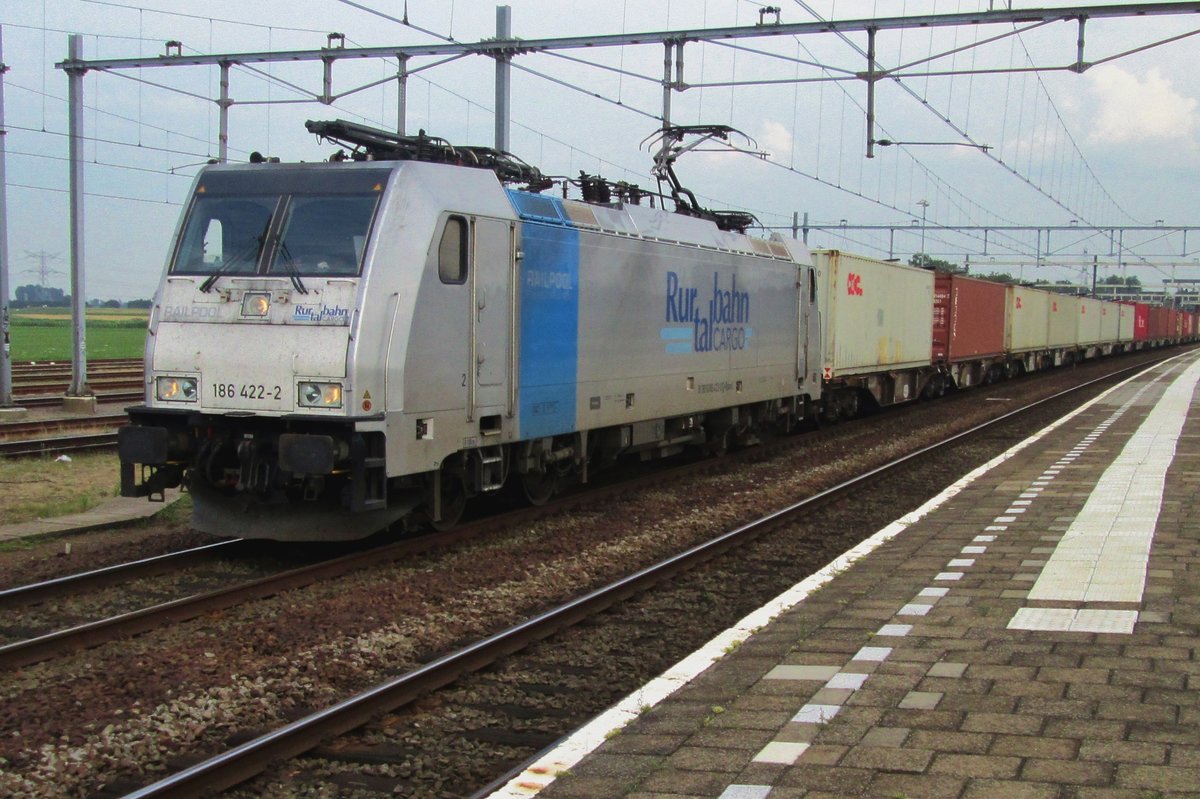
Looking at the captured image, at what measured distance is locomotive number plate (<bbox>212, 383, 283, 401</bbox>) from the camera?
915 centimetres

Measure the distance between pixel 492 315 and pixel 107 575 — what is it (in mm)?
3721

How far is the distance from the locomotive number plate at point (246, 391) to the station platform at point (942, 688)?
4097mm

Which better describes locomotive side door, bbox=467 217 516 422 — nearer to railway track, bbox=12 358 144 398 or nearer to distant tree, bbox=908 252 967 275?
railway track, bbox=12 358 144 398

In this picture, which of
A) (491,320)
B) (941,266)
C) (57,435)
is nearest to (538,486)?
(491,320)

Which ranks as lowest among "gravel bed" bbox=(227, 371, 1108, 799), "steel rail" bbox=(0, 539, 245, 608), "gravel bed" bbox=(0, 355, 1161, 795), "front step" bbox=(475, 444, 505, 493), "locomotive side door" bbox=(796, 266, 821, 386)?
"gravel bed" bbox=(227, 371, 1108, 799)

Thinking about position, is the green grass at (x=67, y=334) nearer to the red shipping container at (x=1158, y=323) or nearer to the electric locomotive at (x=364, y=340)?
the electric locomotive at (x=364, y=340)

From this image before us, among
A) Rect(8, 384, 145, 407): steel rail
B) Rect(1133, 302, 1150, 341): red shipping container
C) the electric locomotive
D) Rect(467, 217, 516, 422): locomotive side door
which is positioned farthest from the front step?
Rect(1133, 302, 1150, 341): red shipping container

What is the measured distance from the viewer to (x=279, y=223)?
9734mm

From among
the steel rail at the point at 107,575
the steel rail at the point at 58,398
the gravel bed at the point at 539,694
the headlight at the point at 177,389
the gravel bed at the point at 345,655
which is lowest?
the gravel bed at the point at 539,694

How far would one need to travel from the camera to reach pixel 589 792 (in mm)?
4602

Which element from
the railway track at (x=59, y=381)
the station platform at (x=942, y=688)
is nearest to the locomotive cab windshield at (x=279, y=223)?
the station platform at (x=942, y=688)

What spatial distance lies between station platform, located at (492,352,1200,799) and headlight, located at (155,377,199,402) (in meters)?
4.89

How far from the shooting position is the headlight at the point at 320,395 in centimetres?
891

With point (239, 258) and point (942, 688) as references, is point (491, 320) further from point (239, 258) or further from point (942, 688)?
point (942, 688)
